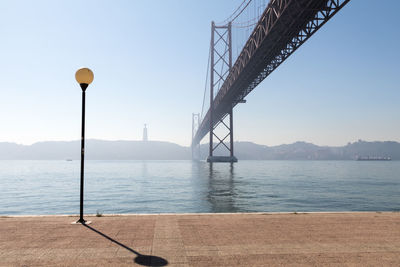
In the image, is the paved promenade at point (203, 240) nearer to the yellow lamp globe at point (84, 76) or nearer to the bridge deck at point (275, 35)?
the yellow lamp globe at point (84, 76)

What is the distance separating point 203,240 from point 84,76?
4.39 metres

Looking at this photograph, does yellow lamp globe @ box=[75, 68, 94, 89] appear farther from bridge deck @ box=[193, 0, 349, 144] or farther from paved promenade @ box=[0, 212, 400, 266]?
bridge deck @ box=[193, 0, 349, 144]

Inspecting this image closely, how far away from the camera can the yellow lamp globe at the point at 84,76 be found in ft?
22.0

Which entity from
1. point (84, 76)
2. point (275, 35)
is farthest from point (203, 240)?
point (275, 35)

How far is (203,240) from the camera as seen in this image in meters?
4.80

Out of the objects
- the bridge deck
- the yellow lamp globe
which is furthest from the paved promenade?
the bridge deck

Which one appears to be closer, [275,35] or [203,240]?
[203,240]

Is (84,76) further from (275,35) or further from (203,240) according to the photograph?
(275,35)

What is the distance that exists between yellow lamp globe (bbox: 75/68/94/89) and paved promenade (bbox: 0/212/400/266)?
3001 mm

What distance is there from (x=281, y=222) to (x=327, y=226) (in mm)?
855

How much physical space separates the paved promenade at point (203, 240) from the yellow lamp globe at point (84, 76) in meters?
3.00

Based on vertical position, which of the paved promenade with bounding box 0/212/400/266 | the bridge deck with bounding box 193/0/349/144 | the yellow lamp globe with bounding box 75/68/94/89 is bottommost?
the paved promenade with bounding box 0/212/400/266

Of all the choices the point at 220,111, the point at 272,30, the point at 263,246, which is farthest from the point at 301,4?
the point at 220,111

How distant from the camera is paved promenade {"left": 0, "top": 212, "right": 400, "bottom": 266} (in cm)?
396
